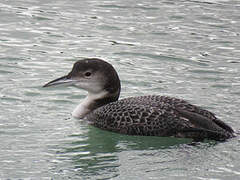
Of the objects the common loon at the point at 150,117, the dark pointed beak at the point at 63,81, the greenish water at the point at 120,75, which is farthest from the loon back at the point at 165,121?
the dark pointed beak at the point at 63,81

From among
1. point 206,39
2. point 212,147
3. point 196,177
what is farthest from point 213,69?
point 196,177

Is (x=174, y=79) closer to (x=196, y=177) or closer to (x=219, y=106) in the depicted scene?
(x=219, y=106)

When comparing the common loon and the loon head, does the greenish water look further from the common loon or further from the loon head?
the loon head

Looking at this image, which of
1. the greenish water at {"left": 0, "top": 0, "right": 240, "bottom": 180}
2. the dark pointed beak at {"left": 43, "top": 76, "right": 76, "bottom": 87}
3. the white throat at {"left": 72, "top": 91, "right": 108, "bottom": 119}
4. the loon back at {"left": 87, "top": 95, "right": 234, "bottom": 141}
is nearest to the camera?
the greenish water at {"left": 0, "top": 0, "right": 240, "bottom": 180}

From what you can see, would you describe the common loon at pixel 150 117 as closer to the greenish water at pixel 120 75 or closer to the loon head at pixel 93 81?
the loon head at pixel 93 81

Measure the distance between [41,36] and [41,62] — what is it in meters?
1.54

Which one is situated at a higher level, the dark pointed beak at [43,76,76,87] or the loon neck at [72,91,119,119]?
the dark pointed beak at [43,76,76,87]

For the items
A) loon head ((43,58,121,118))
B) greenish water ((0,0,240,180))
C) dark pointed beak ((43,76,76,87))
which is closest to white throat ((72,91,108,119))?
loon head ((43,58,121,118))

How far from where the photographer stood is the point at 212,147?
29.6 feet

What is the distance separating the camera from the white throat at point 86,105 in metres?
10.1

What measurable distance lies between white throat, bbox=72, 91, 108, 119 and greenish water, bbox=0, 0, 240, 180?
0.38ft

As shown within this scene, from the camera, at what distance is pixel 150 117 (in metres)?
9.24

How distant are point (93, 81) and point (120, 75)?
205cm

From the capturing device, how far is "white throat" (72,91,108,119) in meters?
10.1
